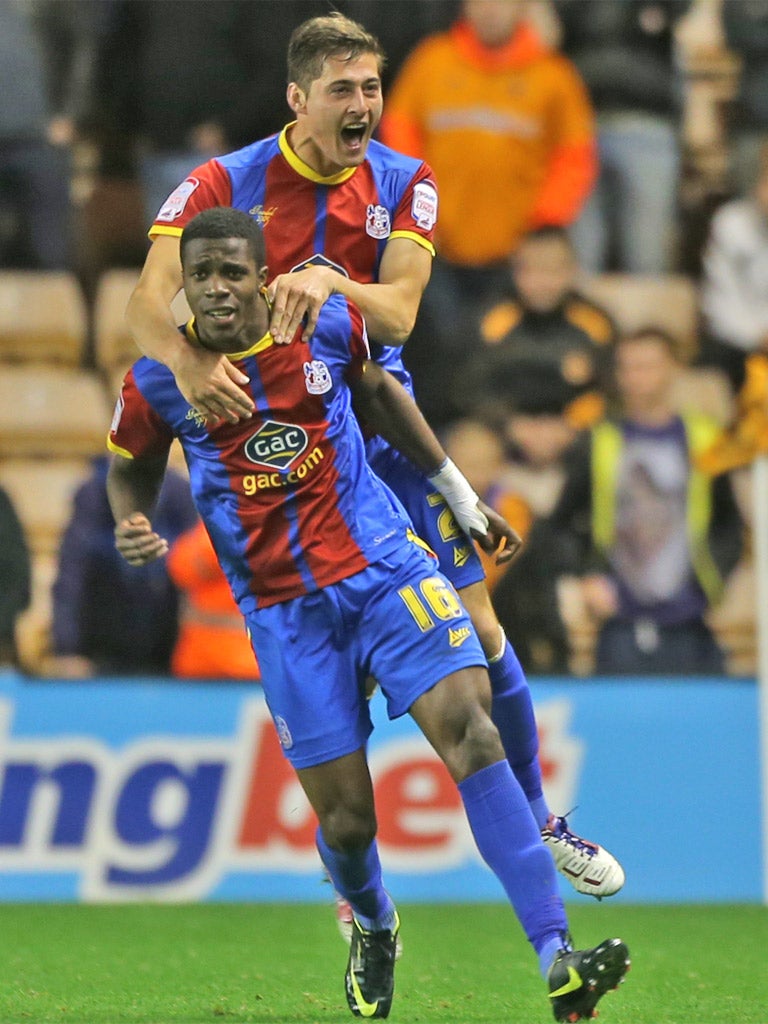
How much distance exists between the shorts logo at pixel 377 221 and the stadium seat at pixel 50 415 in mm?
6037

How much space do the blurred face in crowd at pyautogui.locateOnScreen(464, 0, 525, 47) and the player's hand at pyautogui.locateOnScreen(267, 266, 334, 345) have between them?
21.1 feet

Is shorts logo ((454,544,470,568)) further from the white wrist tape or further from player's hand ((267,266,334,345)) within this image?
player's hand ((267,266,334,345))

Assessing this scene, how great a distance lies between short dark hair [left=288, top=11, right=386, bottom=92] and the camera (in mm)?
5809

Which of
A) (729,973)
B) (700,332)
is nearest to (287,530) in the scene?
(729,973)

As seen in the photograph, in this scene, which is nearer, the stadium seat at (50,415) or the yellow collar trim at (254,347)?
the yellow collar trim at (254,347)

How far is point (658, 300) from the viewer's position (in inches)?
485

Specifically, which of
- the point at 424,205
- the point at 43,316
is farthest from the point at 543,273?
the point at 424,205

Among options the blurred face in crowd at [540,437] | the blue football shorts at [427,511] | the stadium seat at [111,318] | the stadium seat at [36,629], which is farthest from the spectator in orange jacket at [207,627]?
the blue football shorts at [427,511]

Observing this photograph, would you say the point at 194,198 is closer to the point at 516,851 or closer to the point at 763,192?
the point at 516,851

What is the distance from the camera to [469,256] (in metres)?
11.7

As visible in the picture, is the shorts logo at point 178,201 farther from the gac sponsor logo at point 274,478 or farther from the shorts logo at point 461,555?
the shorts logo at point 461,555

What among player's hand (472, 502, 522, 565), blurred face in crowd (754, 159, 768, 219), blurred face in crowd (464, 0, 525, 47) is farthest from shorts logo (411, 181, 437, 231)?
blurred face in crowd (754, 159, 768, 219)

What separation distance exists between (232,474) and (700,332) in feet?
23.4

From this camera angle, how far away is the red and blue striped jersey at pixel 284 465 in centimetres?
552
